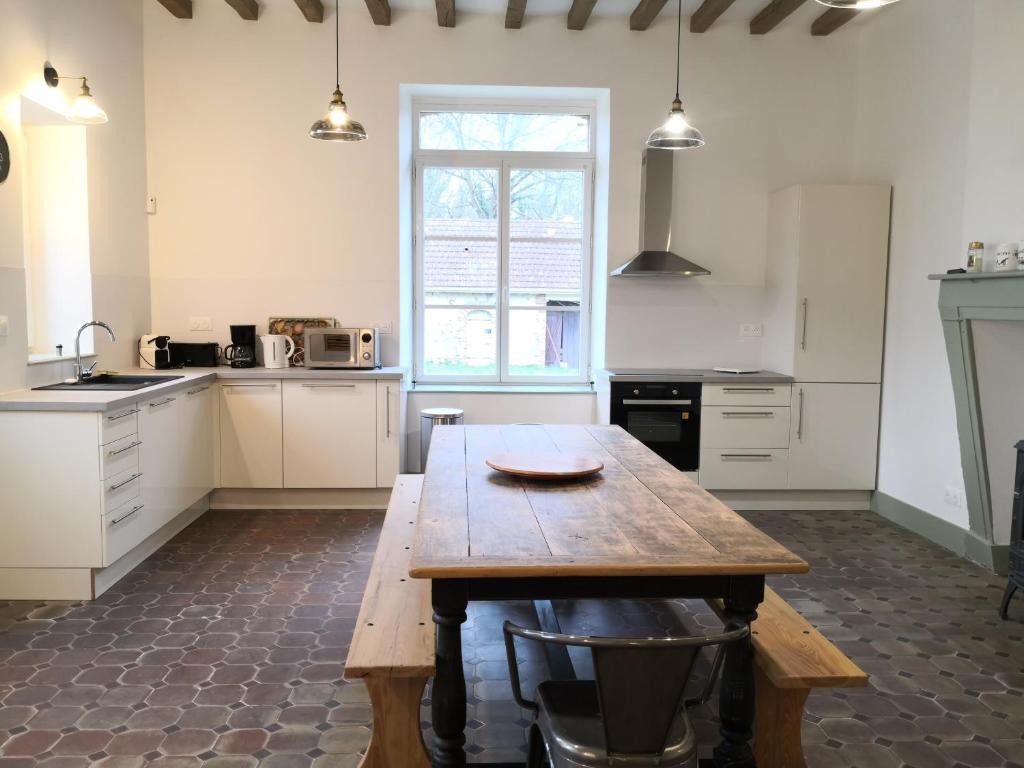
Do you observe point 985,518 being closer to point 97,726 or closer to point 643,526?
point 643,526

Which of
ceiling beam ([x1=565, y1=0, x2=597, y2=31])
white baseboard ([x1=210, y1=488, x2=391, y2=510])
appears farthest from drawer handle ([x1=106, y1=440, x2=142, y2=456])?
ceiling beam ([x1=565, y1=0, x2=597, y2=31])

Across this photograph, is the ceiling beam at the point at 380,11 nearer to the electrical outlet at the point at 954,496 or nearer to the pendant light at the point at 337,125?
the pendant light at the point at 337,125

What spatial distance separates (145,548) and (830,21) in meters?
5.11

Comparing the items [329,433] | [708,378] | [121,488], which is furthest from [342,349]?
[708,378]

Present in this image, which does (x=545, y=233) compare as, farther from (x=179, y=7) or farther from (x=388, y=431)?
(x=179, y=7)

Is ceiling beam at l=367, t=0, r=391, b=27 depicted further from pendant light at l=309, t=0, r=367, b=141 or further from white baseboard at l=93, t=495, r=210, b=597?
white baseboard at l=93, t=495, r=210, b=597

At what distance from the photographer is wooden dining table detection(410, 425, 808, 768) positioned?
1751 millimetres

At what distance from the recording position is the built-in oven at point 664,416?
15.9 ft

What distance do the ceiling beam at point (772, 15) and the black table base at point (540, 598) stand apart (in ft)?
13.2

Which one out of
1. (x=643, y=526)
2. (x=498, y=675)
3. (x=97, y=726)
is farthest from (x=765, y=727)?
(x=97, y=726)

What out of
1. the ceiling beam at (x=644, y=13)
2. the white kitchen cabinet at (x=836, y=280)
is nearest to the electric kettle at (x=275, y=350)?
the ceiling beam at (x=644, y=13)

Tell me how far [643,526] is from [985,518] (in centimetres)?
272

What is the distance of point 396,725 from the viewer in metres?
2.01

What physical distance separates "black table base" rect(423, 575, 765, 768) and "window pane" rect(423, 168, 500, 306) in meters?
3.95
